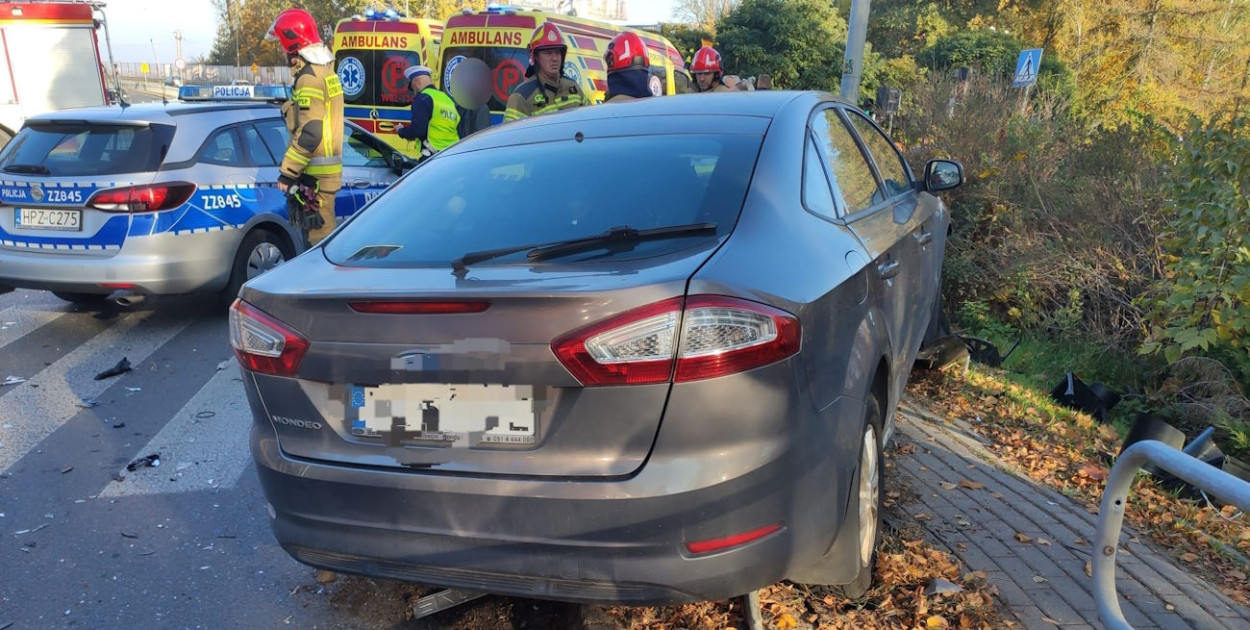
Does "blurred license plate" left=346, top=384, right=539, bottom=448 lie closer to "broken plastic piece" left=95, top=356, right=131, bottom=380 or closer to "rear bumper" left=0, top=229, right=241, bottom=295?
"broken plastic piece" left=95, top=356, right=131, bottom=380

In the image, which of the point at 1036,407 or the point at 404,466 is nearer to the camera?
the point at 404,466

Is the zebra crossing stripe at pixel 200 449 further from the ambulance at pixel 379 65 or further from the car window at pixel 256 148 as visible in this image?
the ambulance at pixel 379 65

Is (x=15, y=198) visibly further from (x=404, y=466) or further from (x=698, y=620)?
(x=698, y=620)

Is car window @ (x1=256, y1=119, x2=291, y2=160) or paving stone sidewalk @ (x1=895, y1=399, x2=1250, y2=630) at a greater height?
car window @ (x1=256, y1=119, x2=291, y2=160)

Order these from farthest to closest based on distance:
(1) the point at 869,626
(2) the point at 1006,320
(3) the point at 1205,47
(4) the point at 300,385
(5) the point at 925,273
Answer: (3) the point at 1205,47
(2) the point at 1006,320
(5) the point at 925,273
(1) the point at 869,626
(4) the point at 300,385

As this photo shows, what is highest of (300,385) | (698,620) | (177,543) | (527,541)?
(300,385)

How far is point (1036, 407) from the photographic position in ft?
17.0

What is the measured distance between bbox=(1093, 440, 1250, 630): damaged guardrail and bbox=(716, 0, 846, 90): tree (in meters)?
31.4

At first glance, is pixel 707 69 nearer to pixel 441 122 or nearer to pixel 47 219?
pixel 441 122

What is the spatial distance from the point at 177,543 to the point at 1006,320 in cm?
605

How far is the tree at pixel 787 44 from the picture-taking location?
32.2 m

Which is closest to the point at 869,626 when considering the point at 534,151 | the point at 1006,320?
the point at 534,151

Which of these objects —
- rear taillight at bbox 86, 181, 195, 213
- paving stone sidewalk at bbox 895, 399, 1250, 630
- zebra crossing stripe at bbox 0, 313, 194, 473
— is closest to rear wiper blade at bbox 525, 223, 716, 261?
paving stone sidewalk at bbox 895, 399, 1250, 630

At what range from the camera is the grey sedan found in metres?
2.15
